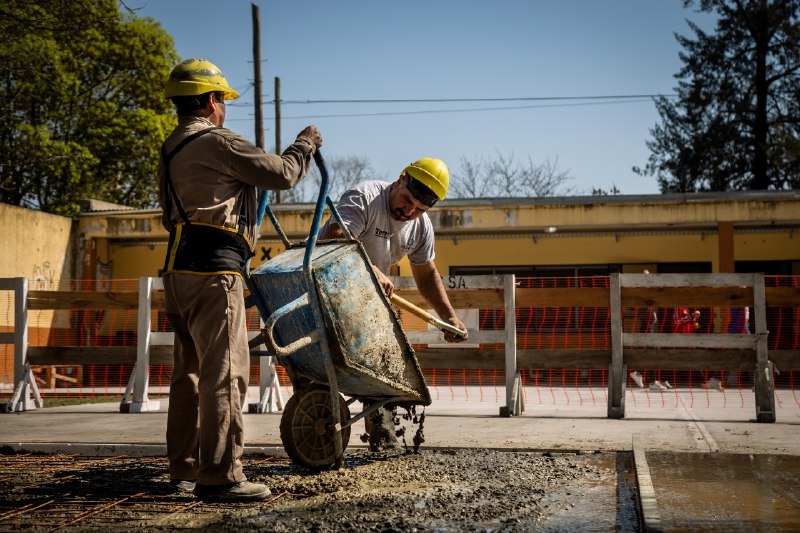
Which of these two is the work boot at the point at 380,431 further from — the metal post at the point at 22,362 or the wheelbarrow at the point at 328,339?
the metal post at the point at 22,362

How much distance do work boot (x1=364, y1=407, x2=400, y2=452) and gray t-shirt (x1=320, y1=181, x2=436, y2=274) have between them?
3.19 feet

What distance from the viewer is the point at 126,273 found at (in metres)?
23.6

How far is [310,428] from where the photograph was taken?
5152 mm

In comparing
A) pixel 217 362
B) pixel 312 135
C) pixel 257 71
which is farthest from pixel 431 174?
pixel 257 71

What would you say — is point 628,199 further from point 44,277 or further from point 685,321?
point 44,277

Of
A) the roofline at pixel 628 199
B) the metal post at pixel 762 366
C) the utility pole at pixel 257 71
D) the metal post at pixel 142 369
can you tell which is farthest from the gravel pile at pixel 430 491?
the utility pole at pixel 257 71

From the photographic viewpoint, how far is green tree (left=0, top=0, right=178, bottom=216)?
3014cm

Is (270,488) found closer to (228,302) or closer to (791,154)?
(228,302)

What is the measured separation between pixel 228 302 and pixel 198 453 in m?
0.88

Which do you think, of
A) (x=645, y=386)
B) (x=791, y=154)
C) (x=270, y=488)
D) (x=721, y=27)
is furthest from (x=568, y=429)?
(x=721, y=27)

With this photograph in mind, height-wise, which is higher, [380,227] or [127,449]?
[380,227]

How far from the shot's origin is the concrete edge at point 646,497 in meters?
3.69

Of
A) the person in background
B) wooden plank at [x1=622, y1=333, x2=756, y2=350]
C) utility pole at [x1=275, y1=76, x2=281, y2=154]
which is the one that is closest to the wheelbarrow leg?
wooden plank at [x1=622, y1=333, x2=756, y2=350]

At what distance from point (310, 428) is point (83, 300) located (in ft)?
19.7
